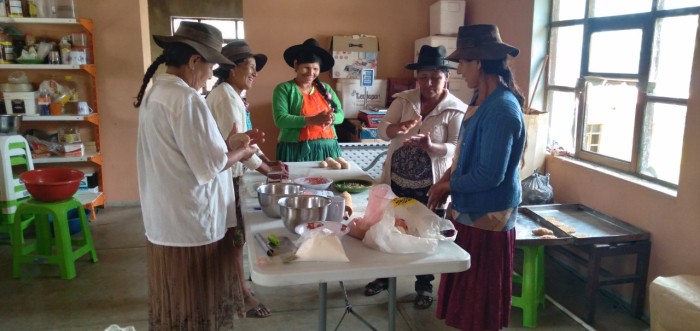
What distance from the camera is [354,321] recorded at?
2.84 metres

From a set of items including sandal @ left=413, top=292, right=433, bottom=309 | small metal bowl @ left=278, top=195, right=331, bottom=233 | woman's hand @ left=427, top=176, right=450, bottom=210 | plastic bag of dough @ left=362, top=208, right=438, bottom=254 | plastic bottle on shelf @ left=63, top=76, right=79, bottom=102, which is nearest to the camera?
plastic bag of dough @ left=362, top=208, right=438, bottom=254

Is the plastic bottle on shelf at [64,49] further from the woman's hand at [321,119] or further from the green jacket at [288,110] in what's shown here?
the woman's hand at [321,119]

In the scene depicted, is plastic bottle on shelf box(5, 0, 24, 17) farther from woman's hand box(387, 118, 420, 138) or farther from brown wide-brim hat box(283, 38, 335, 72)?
woman's hand box(387, 118, 420, 138)

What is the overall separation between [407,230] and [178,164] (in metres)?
0.89

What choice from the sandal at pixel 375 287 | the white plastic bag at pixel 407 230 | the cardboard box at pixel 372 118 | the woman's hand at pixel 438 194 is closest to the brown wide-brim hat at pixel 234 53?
the woman's hand at pixel 438 194

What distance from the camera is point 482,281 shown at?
2.07 m

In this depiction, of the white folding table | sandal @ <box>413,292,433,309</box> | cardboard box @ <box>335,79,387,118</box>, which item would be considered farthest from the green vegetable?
cardboard box @ <box>335,79,387,118</box>

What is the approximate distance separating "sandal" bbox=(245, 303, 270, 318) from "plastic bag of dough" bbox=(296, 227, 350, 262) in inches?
58.2

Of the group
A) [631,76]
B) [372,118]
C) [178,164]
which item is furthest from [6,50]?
[631,76]

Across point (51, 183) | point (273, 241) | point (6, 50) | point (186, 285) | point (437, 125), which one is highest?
point (6, 50)

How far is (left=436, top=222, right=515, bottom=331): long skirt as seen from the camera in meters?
2.07

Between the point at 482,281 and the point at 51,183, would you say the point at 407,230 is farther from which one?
the point at 51,183

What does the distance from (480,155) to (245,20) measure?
3.85 meters

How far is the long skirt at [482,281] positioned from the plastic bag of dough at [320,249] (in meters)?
0.76
